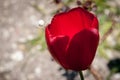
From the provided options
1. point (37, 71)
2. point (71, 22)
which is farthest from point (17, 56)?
point (71, 22)

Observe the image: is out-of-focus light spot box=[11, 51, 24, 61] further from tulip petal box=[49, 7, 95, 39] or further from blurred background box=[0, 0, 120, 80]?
tulip petal box=[49, 7, 95, 39]

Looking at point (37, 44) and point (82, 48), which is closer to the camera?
point (82, 48)

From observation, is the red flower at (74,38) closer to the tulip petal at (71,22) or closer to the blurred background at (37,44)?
the tulip petal at (71,22)

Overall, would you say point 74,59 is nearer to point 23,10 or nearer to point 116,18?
point 116,18

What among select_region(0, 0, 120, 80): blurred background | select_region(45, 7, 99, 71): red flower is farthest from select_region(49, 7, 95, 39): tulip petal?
select_region(0, 0, 120, 80): blurred background

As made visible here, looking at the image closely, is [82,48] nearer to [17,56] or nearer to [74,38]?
[74,38]

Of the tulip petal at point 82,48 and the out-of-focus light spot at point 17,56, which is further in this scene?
the out-of-focus light spot at point 17,56

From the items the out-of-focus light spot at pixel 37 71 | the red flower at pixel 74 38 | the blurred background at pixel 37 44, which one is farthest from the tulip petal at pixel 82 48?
the out-of-focus light spot at pixel 37 71
